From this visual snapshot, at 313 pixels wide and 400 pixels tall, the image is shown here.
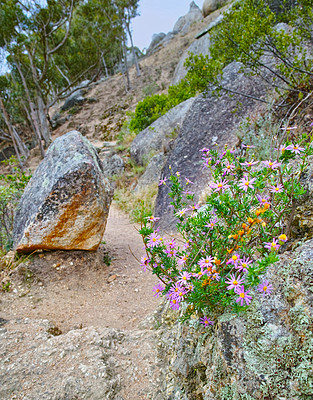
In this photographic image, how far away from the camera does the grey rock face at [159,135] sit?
289 inches

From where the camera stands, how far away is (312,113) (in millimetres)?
3967

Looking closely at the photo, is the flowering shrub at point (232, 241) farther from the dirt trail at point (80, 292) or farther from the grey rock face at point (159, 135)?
the grey rock face at point (159, 135)

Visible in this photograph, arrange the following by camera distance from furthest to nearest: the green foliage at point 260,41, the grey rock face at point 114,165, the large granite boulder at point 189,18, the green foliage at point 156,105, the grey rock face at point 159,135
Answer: the large granite boulder at point 189,18 < the grey rock face at point 114,165 < the green foliage at point 156,105 < the grey rock face at point 159,135 < the green foliage at point 260,41

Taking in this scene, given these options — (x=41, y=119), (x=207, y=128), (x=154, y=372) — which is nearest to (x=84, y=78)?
(x=41, y=119)

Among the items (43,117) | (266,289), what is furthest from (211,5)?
(266,289)

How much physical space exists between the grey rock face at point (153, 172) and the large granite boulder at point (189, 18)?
30.2 meters

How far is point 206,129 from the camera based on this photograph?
5520 mm

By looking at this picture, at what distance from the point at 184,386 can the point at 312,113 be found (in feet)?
13.7

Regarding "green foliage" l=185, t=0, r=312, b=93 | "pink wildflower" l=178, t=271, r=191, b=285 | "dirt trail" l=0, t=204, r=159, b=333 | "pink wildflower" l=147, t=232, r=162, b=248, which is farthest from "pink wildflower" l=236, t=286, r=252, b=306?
"green foliage" l=185, t=0, r=312, b=93

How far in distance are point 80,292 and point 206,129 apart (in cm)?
412

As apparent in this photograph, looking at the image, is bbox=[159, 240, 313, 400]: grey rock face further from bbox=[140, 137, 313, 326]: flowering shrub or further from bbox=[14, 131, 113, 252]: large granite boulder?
bbox=[14, 131, 113, 252]: large granite boulder

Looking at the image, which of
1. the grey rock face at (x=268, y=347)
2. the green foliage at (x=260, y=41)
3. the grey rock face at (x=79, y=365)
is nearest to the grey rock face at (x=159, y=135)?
the green foliage at (x=260, y=41)

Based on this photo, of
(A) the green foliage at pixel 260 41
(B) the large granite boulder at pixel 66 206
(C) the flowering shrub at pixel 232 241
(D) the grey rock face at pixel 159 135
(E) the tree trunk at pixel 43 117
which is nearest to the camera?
(C) the flowering shrub at pixel 232 241

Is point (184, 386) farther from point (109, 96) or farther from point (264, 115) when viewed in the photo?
point (109, 96)
